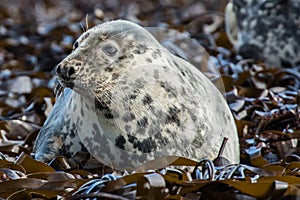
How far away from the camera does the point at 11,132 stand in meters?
4.55

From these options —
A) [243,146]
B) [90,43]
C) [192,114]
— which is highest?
[90,43]

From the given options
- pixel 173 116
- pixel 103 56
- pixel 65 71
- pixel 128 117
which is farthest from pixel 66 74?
pixel 173 116

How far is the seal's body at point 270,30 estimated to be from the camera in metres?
6.31

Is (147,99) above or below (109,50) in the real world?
below

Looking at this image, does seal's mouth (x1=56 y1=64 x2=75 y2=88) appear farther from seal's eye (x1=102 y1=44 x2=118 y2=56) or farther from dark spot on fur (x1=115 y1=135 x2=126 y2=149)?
dark spot on fur (x1=115 y1=135 x2=126 y2=149)

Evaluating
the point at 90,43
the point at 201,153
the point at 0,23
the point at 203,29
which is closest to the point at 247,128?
the point at 201,153

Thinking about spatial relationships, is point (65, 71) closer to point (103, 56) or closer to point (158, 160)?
point (103, 56)

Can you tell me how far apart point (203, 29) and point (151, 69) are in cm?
504

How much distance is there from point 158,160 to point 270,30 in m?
3.44

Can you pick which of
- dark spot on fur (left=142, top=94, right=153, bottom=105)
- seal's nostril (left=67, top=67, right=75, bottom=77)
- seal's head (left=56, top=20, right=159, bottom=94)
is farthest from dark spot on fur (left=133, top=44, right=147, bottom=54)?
seal's nostril (left=67, top=67, right=75, bottom=77)

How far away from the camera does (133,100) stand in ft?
10.6

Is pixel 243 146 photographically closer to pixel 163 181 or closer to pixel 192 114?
pixel 192 114

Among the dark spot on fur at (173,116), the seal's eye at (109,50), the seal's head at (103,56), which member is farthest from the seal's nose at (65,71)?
the dark spot on fur at (173,116)

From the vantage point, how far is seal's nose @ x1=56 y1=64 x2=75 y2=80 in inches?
122
